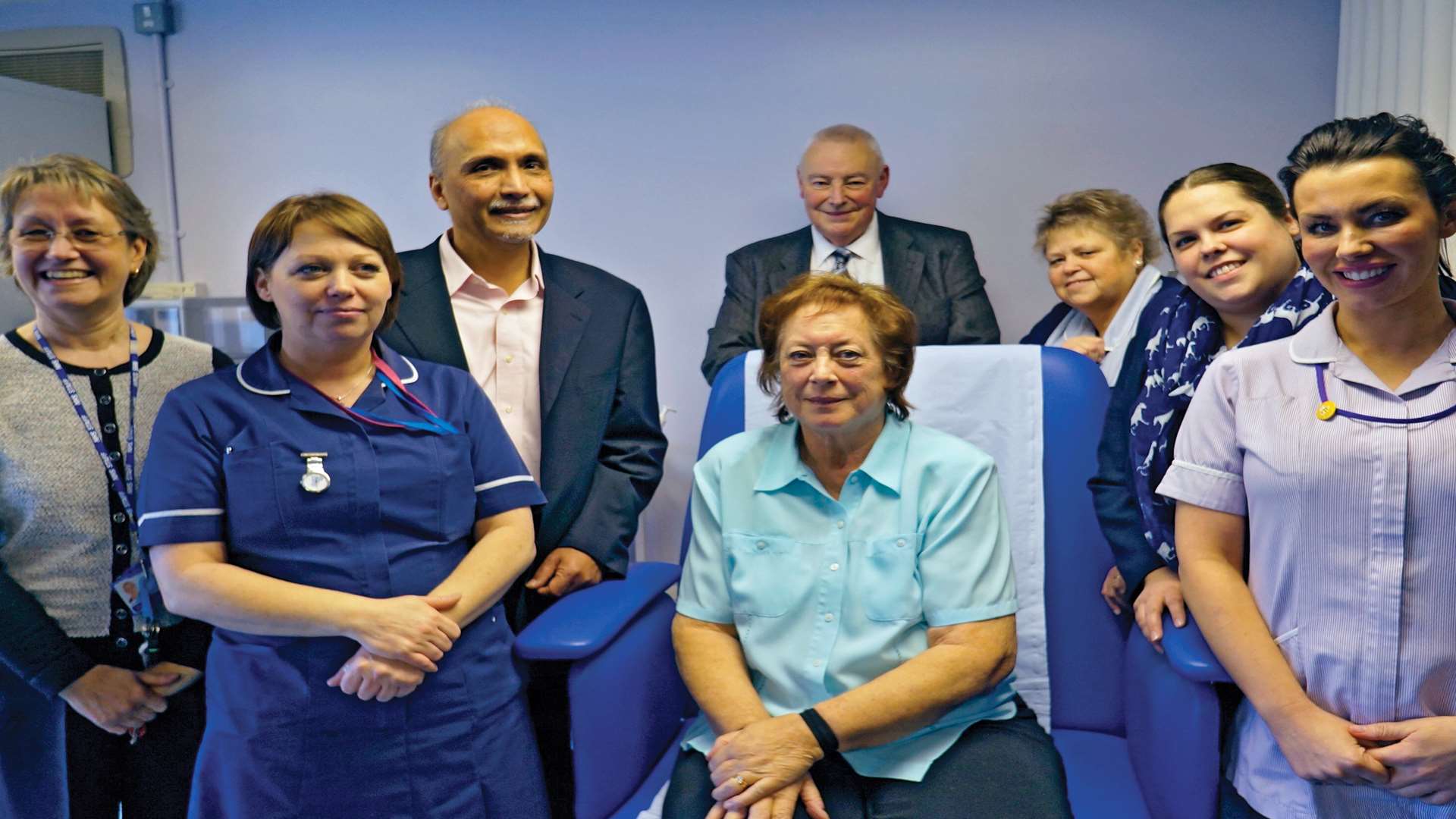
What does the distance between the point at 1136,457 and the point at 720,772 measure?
0.81 meters

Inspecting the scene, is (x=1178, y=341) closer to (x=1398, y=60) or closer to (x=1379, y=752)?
(x=1379, y=752)

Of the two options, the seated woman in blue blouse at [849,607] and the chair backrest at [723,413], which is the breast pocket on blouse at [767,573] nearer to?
the seated woman in blue blouse at [849,607]

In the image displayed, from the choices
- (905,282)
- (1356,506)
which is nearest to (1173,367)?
(1356,506)

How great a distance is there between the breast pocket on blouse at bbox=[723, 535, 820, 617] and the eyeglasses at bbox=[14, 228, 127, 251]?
113 cm

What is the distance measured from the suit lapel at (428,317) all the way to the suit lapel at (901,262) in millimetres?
1510

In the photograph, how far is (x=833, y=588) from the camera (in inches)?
66.8

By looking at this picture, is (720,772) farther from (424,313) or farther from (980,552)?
(424,313)

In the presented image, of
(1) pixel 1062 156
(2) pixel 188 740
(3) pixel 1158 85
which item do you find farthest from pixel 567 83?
(2) pixel 188 740

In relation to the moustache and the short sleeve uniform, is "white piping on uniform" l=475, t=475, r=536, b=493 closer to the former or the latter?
the moustache

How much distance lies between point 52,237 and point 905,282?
2.20 metres

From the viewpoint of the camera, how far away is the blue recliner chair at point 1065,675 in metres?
1.60

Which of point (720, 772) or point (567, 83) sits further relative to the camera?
point (567, 83)

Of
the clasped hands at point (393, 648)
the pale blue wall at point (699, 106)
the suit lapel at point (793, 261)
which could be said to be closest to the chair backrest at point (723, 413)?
the clasped hands at point (393, 648)

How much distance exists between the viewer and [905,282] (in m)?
3.33
